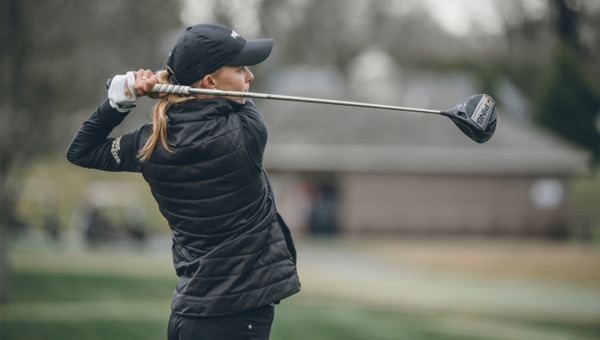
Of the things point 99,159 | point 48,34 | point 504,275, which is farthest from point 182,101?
point 504,275

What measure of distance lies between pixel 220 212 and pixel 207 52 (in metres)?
0.60

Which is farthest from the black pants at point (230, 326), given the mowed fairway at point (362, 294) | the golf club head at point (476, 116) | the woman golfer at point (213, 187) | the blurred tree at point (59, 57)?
the blurred tree at point (59, 57)

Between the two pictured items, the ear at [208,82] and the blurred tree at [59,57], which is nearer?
the ear at [208,82]

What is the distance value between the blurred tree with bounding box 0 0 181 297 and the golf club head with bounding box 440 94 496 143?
→ 8.86 metres

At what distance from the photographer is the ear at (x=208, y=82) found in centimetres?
331

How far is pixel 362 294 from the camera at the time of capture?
16.8m

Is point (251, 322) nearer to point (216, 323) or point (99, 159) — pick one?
point (216, 323)

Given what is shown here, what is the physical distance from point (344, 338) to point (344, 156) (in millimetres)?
23221

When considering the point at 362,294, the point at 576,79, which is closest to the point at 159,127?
the point at 576,79

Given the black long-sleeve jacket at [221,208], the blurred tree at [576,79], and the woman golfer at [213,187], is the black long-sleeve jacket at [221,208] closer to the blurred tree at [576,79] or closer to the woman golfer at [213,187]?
the woman golfer at [213,187]

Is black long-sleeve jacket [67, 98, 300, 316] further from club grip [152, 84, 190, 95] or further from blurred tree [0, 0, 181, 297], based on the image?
blurred tree [0, 0, 181, 297]

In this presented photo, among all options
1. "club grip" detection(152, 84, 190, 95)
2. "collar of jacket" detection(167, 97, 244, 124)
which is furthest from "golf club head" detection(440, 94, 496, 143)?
"club grip" detection(152, 84, 190, 95)

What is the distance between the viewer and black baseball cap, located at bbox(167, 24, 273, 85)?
128 inches

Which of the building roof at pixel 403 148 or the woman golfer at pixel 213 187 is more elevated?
the building roof at pixel 403 148
